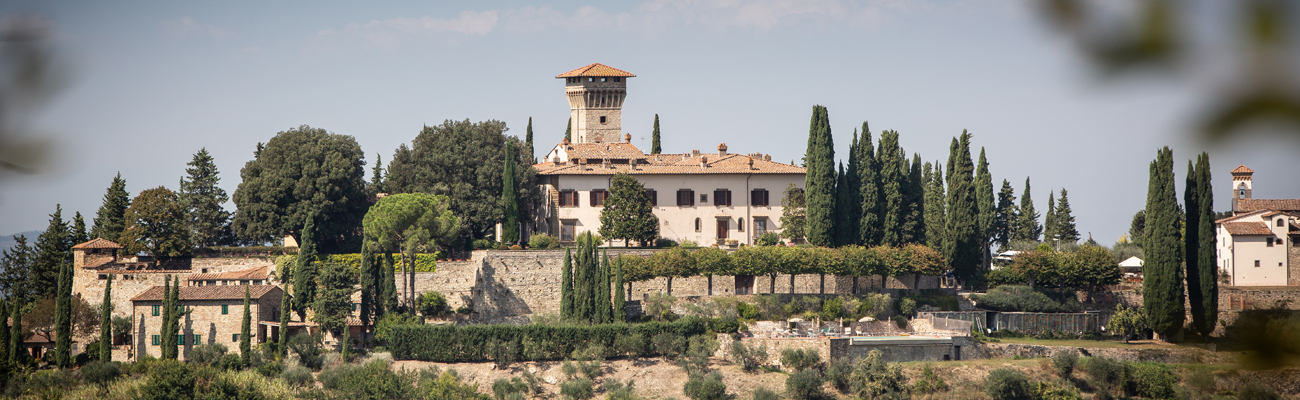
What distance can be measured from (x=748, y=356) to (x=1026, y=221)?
3073cm

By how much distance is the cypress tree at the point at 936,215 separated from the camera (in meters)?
51.1

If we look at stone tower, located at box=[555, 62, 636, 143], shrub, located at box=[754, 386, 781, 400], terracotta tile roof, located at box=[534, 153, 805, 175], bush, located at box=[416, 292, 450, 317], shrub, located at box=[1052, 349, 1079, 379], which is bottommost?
shrub, located at box=[754, 386, 781, 400]

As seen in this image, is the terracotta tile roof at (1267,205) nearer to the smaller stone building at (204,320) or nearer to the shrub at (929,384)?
the shrub at (929,384)

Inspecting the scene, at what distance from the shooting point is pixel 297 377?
38.8 meters

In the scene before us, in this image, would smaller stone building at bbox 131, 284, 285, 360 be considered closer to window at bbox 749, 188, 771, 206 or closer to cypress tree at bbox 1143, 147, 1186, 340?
window at bbox 749, 188, 771, 206

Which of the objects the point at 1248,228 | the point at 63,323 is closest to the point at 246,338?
the point at 63,323

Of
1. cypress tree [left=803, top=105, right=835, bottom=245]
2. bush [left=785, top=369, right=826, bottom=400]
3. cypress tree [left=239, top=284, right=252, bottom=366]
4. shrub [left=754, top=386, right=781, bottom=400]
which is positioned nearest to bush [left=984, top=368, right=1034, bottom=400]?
bush [left=785, top=369, right=826, bottom=400]

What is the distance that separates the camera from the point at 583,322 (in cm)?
4259

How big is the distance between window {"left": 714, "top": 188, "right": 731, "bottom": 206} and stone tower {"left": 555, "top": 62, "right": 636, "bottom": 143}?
35.5 feet

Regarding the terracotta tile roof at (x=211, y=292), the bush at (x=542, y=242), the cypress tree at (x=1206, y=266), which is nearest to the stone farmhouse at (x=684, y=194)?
the bush at (x=542, y=242)

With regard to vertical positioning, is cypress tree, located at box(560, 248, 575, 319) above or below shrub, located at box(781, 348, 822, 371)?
above

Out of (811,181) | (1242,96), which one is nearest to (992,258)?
(811,181)

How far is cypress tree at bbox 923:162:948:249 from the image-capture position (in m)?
51.1

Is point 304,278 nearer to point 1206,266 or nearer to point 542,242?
point 542,242
